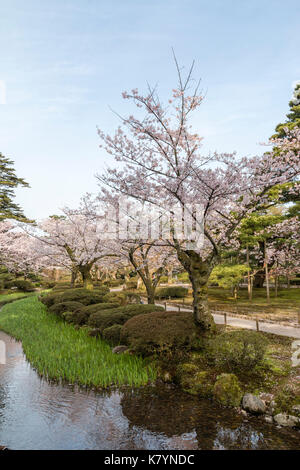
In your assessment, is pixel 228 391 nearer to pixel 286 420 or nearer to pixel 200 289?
pixel 286 420

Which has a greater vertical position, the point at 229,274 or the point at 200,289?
the point at 229,274

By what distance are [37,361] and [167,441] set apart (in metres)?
5.25

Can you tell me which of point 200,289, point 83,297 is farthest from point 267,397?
point 83,297

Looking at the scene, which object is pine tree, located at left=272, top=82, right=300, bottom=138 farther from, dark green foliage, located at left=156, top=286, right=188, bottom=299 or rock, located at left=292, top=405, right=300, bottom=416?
rock, located at left=292, top=405, right=300, bottom=416

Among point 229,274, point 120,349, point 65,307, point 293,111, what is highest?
point 293,111

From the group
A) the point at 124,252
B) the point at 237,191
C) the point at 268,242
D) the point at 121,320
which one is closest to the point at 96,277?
the point at 268,242

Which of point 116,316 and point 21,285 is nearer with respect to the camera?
point 116,316

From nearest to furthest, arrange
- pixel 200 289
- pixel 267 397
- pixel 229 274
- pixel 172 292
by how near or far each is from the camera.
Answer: pixel 267 397
pixel 200 289
pixel 229 274
pixel 172 292

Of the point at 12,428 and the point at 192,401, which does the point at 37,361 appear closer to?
the point at 12,428

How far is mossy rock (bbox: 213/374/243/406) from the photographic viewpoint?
6.09m

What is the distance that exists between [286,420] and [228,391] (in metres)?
1.19

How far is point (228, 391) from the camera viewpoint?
620cm

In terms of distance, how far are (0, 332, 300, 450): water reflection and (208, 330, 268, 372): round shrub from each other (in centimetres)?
154

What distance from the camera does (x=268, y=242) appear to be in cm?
2534
